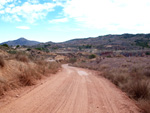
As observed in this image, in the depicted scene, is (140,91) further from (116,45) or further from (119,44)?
(119,44)

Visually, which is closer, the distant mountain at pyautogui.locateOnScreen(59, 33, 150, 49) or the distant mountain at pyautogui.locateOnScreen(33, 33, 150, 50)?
the distant mountain at pyautogui.locateOnScreen(33, 33, 150, 50)

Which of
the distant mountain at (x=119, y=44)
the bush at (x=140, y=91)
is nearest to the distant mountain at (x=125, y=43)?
the distant mountain at (x=119, y=44)

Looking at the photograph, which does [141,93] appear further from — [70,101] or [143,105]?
[70,101]

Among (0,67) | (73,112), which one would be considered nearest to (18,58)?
(0,67)

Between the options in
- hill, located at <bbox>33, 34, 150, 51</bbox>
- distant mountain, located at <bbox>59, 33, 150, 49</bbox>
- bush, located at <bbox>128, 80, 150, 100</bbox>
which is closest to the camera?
bush, located at <bbox>128, 80, 150, 100</bbox>

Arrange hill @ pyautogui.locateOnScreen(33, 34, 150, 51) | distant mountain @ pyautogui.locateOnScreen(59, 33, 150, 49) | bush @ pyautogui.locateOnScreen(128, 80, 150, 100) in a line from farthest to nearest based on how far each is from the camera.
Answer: distant mountain @ pyautogui.locateOnScreen(59, 33, 150, 49) < hill @ pyautogui.locateOnScreen(33, 34, 150, 51) < bush @ pyautogui.locateOnScreen(128, 80, 150, 100)

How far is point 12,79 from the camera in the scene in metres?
9.45

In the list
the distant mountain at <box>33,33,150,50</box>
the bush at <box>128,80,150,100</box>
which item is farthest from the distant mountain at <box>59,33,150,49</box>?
the bush at <box>128,80,150,100</box>

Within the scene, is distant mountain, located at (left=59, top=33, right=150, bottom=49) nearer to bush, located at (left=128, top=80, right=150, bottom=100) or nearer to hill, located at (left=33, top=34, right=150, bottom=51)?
hill, located at (left=33, top=34, right=150, bottom=51)

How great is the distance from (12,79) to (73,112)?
5.09 m

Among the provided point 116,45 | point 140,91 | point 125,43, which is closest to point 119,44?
point 125,43

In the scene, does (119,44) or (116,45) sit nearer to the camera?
(116,45)

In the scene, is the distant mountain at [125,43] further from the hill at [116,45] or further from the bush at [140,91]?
the bush at [140,91]

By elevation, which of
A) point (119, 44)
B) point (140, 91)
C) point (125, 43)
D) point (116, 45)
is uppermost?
point (125, 43)
